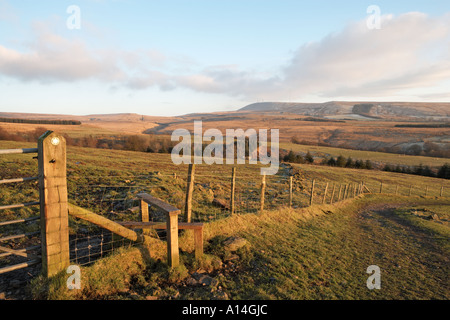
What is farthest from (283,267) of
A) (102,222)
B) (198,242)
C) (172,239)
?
(102,222)

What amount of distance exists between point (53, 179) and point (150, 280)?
8.27 feet

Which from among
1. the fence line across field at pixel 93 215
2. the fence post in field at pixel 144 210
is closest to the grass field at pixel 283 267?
the fence line across field at pixel 93 215

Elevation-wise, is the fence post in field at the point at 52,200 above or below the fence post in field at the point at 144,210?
above

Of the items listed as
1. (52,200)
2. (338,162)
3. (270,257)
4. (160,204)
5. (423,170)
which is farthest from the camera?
(338,162)

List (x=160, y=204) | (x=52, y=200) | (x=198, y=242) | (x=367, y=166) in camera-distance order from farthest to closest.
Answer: (x=367, y=166), (x=198, y=242), (x=160, y=204), (x=52, y=200)

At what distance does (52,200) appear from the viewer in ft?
12.8

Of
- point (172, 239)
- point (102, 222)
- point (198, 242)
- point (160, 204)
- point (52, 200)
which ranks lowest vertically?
point (198, 242)

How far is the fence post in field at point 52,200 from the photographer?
→ 3.79 metres

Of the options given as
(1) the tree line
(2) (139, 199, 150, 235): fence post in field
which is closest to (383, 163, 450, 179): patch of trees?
(1) the tree line

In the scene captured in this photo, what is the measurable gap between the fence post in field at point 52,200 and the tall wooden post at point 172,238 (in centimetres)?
177

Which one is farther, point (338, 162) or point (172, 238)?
point (338, 162)

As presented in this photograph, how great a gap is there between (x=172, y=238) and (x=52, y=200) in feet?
7.30

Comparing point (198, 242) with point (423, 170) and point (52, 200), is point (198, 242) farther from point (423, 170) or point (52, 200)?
point (423, 170)

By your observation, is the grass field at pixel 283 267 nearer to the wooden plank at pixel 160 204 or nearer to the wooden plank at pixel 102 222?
the wooden plank at pixel 102 222
